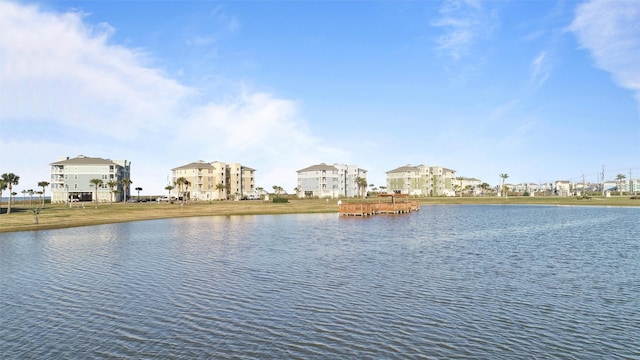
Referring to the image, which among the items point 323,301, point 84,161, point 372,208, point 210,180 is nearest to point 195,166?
point 210,180

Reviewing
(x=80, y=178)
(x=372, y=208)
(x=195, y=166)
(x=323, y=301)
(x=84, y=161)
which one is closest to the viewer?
(x=323, y=301)

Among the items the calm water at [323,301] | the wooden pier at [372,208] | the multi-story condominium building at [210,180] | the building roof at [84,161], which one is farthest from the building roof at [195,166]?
the calm water at [323,301]

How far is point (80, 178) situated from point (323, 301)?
492ft

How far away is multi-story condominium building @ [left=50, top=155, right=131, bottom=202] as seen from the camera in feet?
484

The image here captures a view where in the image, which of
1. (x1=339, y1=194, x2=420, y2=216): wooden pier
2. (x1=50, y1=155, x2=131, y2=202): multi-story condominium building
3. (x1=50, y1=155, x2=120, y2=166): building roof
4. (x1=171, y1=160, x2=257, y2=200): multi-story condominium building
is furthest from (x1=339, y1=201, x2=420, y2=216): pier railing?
(x1=50, y1=155, x2=120, y2=166): building roof

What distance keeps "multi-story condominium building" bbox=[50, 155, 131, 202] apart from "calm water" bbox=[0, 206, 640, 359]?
381ft

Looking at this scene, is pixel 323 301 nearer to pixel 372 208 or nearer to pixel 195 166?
pixel 372 208

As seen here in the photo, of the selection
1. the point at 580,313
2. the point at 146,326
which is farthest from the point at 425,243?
the point at 146,326

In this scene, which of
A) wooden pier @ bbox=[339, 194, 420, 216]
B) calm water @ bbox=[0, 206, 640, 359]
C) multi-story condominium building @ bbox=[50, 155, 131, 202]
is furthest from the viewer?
multi-story condominium building @ bbox=[50, 155, 131, 202]

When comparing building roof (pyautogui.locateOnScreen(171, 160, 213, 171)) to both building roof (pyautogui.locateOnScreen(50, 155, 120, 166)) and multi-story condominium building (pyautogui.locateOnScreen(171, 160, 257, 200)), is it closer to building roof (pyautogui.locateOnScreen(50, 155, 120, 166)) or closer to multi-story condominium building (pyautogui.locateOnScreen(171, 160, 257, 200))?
multi-story condominium building (pyautogui.locateOnScreen(171, 160, 257, 200))

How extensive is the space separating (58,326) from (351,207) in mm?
75387

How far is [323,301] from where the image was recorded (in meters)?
22.3

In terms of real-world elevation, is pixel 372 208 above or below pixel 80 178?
below

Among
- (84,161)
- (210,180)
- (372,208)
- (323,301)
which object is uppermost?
(84,161)
